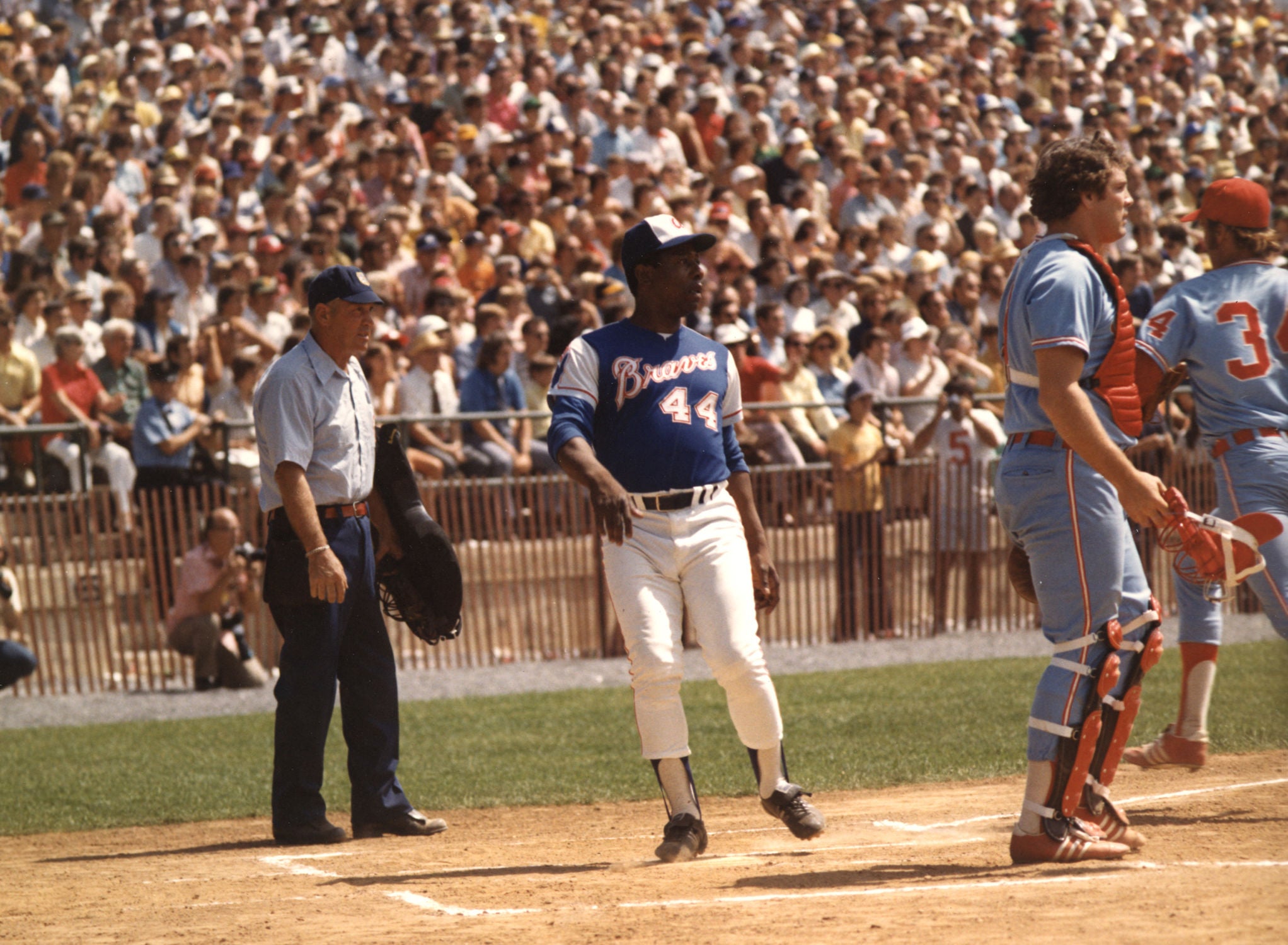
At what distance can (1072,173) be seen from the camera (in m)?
5.87

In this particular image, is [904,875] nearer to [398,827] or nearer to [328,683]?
[398,827]

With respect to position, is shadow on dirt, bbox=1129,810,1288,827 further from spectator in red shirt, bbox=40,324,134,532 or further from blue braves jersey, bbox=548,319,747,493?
spectator in red shirt, bbox=40,324,134,532

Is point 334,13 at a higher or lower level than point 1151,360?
higher

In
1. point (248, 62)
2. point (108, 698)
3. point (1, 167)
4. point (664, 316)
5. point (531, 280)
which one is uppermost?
point (248, 62)

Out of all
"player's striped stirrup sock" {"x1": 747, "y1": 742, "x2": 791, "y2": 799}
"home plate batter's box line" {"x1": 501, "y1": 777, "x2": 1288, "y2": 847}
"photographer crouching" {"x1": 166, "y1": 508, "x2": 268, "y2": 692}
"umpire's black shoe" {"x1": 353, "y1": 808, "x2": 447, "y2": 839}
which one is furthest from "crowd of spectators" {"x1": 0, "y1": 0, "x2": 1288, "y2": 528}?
"player's striped stirrup sock" {"x1": 747, "y1": 742, "x2": 791, "y2": 799}

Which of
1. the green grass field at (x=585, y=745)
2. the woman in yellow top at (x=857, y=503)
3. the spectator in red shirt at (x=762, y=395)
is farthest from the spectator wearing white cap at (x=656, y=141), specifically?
the green grass field at (x=585, y=745)

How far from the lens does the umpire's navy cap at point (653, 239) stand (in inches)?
254

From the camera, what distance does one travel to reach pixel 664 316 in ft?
21.5

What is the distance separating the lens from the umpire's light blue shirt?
720 centimetres

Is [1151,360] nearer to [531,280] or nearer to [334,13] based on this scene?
[531,280]

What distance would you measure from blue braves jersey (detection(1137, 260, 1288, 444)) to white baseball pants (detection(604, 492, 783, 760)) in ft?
6.85

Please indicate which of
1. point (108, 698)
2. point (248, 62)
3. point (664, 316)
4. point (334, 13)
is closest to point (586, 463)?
point (664, 316)

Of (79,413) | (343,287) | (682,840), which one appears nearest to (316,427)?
(343,287)

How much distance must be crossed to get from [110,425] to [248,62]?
7.05 meters
